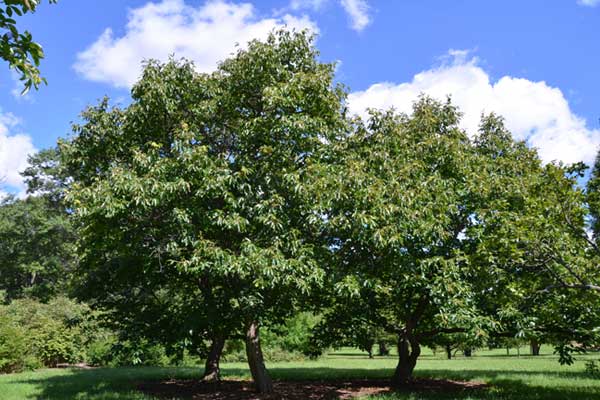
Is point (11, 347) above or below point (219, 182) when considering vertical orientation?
below

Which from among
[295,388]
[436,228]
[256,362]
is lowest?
[295,388]

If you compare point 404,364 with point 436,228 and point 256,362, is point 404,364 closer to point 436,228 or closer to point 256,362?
point 256,362

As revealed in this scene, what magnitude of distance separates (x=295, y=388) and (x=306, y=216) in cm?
709

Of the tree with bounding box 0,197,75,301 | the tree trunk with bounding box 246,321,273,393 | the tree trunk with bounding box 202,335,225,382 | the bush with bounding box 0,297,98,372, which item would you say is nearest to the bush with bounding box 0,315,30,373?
the bush with bounding box 0,297,98,372

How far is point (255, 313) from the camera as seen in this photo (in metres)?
10.2

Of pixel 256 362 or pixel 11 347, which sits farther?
pixel 11 347

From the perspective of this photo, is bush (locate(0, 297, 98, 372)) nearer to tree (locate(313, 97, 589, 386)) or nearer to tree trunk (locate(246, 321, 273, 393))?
tree trunk (locate(246, 321, 273, 393))

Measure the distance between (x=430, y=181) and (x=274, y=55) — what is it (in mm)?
4741

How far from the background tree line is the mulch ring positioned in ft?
3.92

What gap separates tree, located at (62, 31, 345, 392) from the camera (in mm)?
8789

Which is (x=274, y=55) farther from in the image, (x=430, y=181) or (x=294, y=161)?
(x=430, y=181)

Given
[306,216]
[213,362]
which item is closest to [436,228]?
[306,216]

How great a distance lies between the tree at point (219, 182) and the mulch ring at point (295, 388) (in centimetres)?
112

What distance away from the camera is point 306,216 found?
936cm
